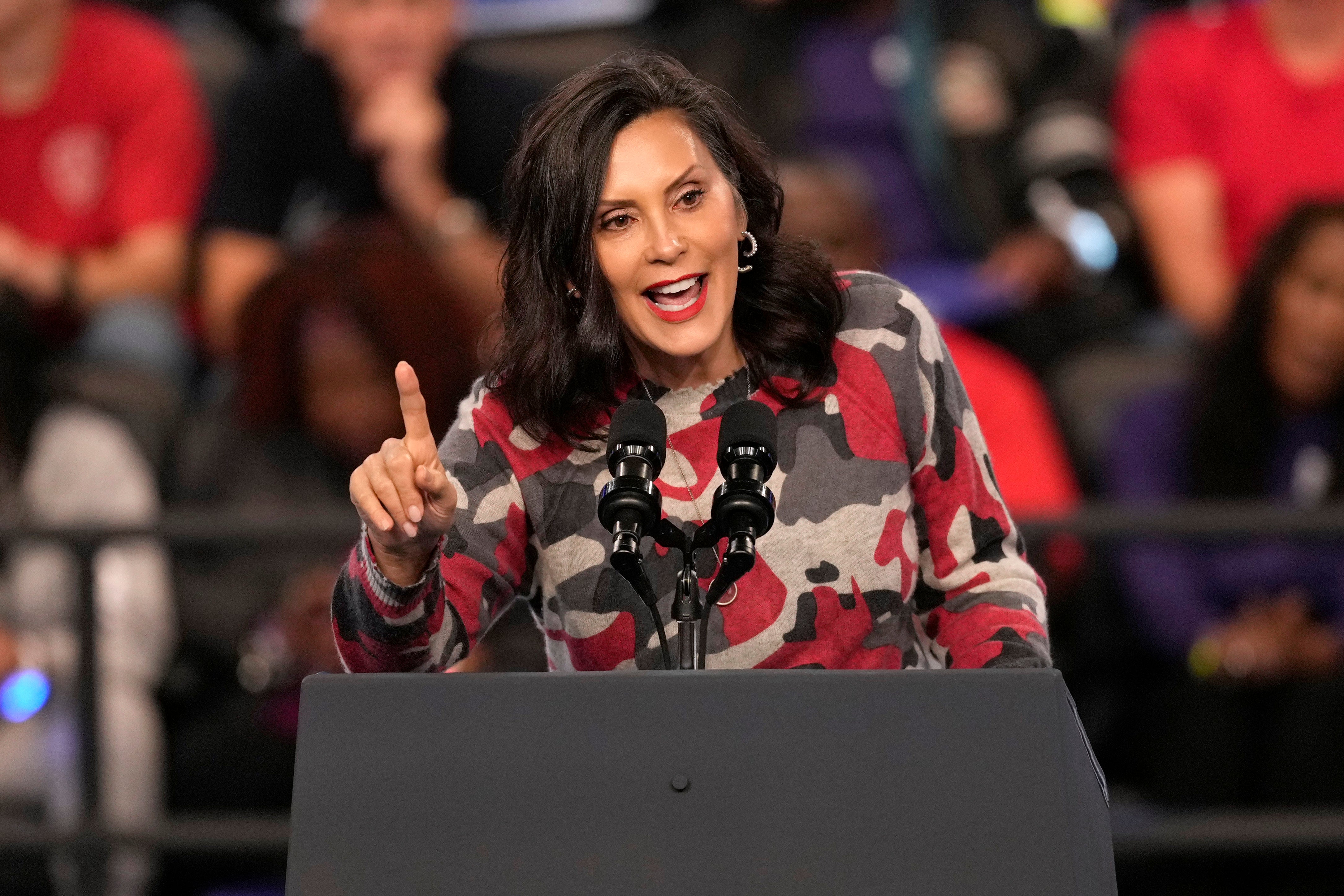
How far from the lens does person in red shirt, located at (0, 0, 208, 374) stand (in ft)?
11.5

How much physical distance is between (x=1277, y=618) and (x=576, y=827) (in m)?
2.05

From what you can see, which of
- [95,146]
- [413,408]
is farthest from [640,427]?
[95,146]

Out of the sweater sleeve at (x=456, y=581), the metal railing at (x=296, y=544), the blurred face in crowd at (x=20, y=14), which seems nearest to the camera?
the sweater sleeve at (x=456, y=581)

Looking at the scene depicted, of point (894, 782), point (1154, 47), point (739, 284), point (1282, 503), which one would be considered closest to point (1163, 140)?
point (1154, 47)

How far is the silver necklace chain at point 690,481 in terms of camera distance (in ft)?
5.12

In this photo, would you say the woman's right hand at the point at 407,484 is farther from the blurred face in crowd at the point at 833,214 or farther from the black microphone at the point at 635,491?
the blurred face in crowd at the point at 833,214

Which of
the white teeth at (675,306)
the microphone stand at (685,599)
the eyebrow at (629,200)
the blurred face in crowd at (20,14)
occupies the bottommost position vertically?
the microphone stand at (685,599)

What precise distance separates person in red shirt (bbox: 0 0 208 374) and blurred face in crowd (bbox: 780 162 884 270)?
1225mm

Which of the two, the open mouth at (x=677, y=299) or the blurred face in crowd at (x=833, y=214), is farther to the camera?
the blurred face in crowd at (x=833, y=214)

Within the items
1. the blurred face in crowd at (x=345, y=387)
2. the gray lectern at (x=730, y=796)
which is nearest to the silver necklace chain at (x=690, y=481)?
the gray lectern at (x=730, y=796)

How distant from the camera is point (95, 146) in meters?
3.57

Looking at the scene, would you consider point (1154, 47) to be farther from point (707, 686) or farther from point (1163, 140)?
point (707, 686)

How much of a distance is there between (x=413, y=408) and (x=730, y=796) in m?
0.41

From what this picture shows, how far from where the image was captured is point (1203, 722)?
114 inches
